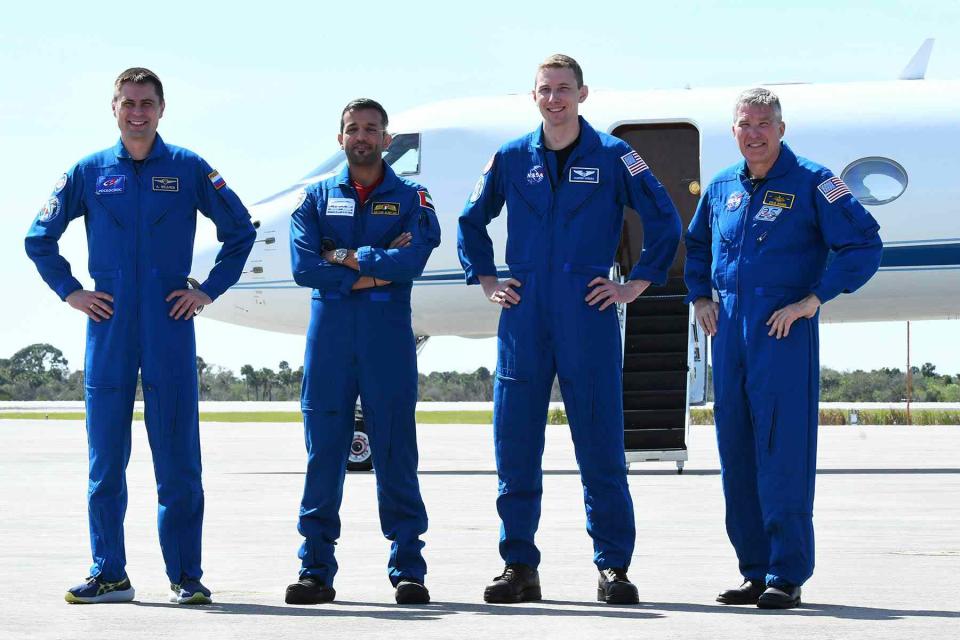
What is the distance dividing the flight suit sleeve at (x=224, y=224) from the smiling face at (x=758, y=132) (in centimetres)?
226

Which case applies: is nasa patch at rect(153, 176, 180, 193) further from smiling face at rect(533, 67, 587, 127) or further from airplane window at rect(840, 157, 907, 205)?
airplane window at rect(840, 157, 907, 205)

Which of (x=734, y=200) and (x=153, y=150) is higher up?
(x=153, y=150)

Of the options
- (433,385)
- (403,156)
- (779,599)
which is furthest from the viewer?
(433,385)

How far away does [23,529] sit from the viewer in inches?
393

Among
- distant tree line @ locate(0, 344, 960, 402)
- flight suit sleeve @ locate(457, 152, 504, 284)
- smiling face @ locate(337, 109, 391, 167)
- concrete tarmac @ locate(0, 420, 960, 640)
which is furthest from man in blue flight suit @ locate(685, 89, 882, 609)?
distant tree line @ locate(0, 344, 960, 402)

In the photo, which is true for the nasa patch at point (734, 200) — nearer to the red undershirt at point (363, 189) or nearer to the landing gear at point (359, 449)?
the red undershirt at point (363, 189)

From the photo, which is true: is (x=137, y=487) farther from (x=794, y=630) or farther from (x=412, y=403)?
(x=794, y=630)

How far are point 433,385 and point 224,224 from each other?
59.1 m

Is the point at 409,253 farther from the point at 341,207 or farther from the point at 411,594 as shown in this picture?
the point at 411,594

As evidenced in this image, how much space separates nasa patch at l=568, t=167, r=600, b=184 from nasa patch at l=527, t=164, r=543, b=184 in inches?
5.5

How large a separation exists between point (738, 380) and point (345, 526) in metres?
4.00

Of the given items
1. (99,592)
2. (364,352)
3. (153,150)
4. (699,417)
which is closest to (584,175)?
(364,352)

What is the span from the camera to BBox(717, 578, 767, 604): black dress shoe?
657cm

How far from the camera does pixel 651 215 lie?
6938 millimetres
